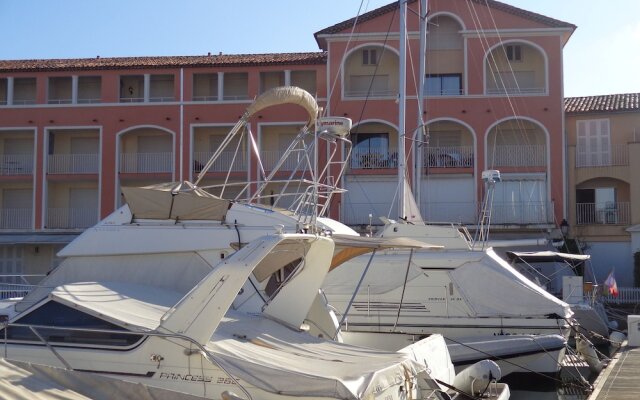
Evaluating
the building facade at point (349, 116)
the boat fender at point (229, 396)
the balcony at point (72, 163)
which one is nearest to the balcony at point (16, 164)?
the building facade at point (349, 116)

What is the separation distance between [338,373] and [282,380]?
2.16 ft

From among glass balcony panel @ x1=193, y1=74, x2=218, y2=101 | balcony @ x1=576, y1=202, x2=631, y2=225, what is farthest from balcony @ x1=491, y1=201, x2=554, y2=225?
glass balcony panel @ x1=193, y1=74, x2=218, y2=101

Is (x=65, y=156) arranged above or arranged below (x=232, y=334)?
above

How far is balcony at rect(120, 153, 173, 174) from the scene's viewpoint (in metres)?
35.6

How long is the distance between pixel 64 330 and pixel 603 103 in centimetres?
3436

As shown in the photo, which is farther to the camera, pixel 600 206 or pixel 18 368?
pixel 600 206

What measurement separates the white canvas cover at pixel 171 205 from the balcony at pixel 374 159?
22.3 metres

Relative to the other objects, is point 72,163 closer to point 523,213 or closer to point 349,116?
point 349,116

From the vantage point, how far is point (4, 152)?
3741 cm

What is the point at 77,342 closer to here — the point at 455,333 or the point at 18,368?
the point at 18,368

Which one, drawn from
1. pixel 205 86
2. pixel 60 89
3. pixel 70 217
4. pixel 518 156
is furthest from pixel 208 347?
pixel 60 89

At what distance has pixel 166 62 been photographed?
36750 millimetres

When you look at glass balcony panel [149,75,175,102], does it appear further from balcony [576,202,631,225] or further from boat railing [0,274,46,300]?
balcony [576,202,631,225]

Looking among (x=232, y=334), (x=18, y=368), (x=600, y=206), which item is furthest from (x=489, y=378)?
(x=600, y=206)
